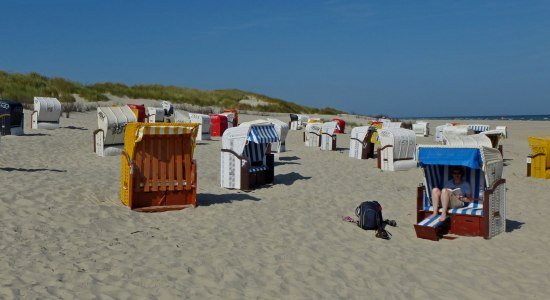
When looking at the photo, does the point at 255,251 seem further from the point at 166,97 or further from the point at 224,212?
the point at 166,97

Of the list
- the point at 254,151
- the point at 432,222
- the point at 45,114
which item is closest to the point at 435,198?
the point at 432,222

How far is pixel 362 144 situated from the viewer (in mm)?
18078

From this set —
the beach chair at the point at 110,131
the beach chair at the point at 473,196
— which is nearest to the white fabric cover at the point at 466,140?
the beach chair at the point at 473,196

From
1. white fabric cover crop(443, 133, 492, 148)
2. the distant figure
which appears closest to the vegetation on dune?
white fabric cover crop(443, 133, 492, 148)

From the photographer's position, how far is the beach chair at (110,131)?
50.3 ft

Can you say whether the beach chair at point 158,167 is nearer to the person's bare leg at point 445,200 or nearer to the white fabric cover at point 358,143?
the person's bare leg at point 445,200

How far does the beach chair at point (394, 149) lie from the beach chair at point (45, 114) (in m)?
12.9

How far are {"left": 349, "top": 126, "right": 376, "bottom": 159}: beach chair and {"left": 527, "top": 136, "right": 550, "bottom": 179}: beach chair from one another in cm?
485

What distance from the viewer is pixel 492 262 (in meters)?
7.12

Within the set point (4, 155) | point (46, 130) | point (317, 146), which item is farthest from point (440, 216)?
point (46, 130)

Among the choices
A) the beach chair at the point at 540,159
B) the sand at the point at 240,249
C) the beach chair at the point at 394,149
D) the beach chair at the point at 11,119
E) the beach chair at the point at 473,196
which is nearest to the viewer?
the sand at the point at 240,249

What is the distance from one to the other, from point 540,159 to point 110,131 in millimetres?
11679

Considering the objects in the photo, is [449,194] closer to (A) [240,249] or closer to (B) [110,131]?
(A) [240,249]

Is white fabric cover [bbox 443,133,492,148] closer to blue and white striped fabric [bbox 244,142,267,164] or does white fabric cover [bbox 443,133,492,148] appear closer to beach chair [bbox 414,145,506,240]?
blue and white striped fabric [bbox 244,142,267,164]
